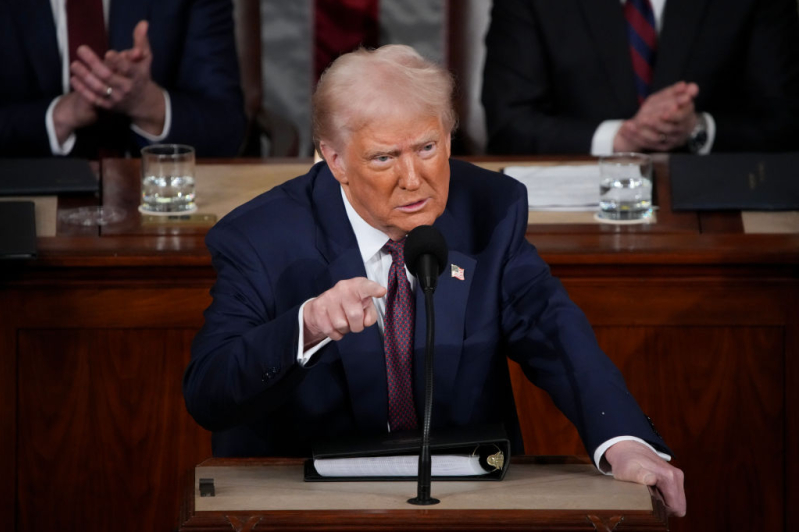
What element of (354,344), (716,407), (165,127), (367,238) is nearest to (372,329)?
(354,344)

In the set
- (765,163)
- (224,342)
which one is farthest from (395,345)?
(765,163)

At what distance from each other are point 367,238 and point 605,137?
1.66 meters

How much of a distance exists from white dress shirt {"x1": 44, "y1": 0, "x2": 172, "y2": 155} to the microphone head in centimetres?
205

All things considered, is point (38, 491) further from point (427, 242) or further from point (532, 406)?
point (427, 242)

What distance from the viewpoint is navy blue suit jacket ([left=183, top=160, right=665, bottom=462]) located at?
187 cm

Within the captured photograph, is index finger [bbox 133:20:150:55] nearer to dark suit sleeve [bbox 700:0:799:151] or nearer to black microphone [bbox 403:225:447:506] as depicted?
dark suit sleeve [bbox 700:0:799:151]

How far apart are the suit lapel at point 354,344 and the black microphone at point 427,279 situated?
385mm

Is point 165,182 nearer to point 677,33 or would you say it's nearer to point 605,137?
point 605,137

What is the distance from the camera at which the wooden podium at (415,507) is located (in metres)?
1.44

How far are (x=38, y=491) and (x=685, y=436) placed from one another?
133 centimetres

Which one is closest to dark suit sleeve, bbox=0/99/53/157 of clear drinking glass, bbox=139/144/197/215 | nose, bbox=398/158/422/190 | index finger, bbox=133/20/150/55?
index finger, bbox=133/20/150/55

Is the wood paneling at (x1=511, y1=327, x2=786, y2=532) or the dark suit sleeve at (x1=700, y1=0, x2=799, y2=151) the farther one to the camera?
the dark suit sleeve at (x1=700, y1=0, x2=799, y2=151)

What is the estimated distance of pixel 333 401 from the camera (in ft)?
6.50

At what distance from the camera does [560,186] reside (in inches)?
117
